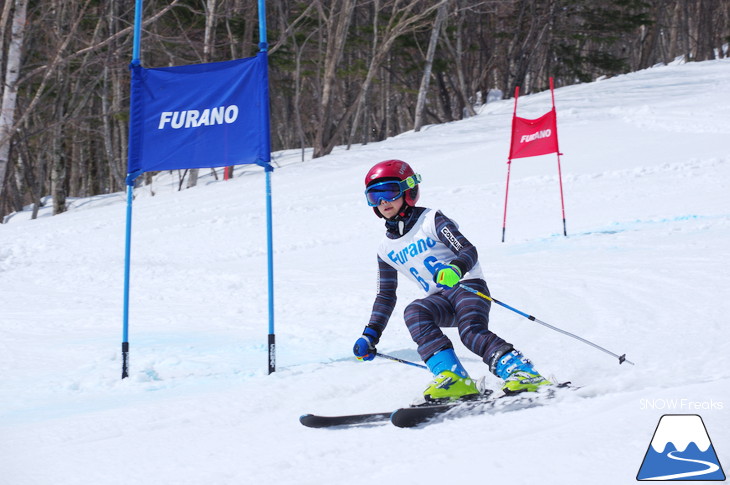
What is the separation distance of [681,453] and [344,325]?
404 cm

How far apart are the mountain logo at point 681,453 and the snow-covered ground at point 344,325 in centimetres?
6

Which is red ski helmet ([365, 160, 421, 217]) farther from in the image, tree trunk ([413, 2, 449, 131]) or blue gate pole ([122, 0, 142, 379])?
tree trunk ([413, 2, 449, 131])

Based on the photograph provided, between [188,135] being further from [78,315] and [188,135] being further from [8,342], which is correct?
[78,315]

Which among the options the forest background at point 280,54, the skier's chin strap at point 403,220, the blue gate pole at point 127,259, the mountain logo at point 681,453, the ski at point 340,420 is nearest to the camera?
the mountain logo at point 681,453

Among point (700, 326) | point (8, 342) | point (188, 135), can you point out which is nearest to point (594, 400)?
point (700, 326)

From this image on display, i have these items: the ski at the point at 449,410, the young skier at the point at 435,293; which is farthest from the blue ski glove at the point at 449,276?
the ski at the point at 449,410

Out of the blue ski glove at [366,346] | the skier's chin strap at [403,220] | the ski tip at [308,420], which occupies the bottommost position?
the ski tip at [308,420]

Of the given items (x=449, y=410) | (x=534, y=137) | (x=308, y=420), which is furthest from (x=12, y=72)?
(x=449, y=410)

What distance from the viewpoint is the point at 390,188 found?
393 centimetres

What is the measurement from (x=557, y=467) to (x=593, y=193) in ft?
A: 34.2

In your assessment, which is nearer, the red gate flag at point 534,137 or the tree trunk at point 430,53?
the red gate flag at point 534,137

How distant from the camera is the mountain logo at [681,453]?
244 cm

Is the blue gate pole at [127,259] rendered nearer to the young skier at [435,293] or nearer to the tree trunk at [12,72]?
the young skier at [435,293]

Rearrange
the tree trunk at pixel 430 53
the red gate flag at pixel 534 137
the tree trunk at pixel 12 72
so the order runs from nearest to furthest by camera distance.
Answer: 1. the red gate flag at pixel 534 137
2. the tree trunk at pixel 12 72
3. the tree trunk at pixel 430 53
